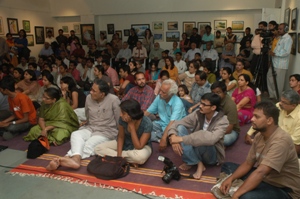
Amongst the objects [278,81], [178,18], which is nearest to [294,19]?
[278,81]

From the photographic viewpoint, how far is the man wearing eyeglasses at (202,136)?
8.91ft

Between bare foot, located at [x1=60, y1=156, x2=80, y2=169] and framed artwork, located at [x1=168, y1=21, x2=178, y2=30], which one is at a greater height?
framed artwork, located at [x1=168, y1=21, x2=178, y2=30]

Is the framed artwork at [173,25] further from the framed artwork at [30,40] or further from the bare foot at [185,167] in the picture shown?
the bare foot at [185,167]

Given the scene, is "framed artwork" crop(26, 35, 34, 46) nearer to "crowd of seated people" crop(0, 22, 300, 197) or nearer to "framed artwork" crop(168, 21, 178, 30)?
"crowd of seated people" crop(0, 22, 300, 197)

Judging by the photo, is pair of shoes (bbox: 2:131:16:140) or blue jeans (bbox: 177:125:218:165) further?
pair of shoes (bbox: 2:131:16:140)

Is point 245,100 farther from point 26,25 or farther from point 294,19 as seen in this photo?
point 26,25

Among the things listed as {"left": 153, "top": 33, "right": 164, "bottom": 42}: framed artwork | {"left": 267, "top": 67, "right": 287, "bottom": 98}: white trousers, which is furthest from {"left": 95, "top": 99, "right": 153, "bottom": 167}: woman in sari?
{"left": 153, "top": 33, "right": 164, "bottom": 42}: framed artwork

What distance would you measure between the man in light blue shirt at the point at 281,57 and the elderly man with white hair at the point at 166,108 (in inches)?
122

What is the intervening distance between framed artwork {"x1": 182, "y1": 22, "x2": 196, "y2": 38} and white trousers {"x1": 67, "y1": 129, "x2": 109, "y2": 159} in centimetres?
717

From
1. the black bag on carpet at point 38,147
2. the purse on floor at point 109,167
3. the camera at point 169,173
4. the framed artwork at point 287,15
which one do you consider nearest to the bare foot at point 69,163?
the purse on floor at point 109,167

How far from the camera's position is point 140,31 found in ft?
34.0

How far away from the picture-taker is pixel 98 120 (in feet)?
11.8

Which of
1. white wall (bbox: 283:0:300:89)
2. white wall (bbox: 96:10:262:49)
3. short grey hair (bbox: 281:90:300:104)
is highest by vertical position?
white wall (bbox: 96:10:262:49)

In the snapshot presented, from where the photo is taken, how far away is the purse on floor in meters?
2.82
